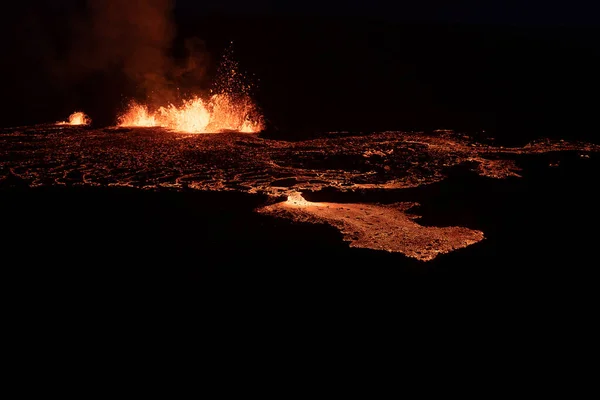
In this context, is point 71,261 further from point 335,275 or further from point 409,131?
point 409,131

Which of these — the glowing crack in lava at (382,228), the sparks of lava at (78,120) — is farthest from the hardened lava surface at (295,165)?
the sparks of lava at (78,120)

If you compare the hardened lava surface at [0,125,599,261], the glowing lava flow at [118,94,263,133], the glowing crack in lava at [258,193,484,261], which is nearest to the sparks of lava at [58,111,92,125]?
the glowing lava flow at [118,94,263,133]

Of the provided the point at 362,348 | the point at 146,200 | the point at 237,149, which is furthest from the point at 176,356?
the point at 237,149

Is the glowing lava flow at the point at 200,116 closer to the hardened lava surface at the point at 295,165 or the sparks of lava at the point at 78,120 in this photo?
the hardened lava surface at the point at 295,165

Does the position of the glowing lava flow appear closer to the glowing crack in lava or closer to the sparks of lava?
the sparks of lava

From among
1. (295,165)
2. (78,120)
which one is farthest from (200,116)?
(295,165)

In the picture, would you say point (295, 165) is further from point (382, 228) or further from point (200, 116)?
point (200, 116)
